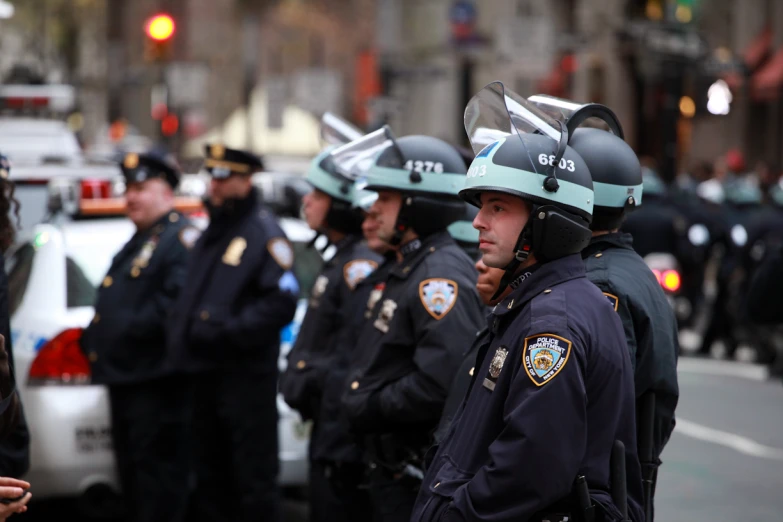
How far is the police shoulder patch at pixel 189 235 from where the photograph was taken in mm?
7604

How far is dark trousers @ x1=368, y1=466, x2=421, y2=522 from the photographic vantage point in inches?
207

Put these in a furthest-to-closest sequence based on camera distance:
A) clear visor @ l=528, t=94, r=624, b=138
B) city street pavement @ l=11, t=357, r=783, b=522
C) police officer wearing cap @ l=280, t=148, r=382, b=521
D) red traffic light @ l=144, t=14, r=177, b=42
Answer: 1. red traffic light @ l=144, t=14, r=177, b=42
2. city street pavement @ l=11, t=357, r=783, b=522
3. police officer wearing cap @ l=280, t=148, r=382, b=521
4. clear visor @ l=528, t=94, r=624, b=138

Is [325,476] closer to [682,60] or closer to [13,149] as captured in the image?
[13,149]

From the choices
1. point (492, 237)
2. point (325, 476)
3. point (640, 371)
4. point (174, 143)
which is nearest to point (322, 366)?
point (325, 476)

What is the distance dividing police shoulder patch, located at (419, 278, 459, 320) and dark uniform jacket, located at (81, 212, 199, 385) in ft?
8.19

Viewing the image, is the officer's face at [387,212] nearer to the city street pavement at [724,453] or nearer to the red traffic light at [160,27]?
the city street pavement at [724,453]

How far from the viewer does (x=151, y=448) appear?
7086 millimetres

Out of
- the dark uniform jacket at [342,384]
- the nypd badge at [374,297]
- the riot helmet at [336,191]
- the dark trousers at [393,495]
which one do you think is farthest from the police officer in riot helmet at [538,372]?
the riot helmet at [336,191]

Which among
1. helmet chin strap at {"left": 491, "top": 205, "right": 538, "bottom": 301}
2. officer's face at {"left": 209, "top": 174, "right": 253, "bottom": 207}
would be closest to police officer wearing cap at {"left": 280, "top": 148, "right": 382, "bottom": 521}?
officer's face at {"left": 209, "top": 174, "right": 253, "bottom": 207}

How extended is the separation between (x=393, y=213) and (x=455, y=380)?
105cm

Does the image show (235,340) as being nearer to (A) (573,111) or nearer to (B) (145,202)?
(B) (145,202)

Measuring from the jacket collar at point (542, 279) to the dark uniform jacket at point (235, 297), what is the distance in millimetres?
3501

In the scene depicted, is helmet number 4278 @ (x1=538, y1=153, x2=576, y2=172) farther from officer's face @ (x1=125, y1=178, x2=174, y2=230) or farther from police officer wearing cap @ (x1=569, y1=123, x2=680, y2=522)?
officer's face @ (x1=125, y1=178, x2=174, y2=230)

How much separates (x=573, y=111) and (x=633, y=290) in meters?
0.61
